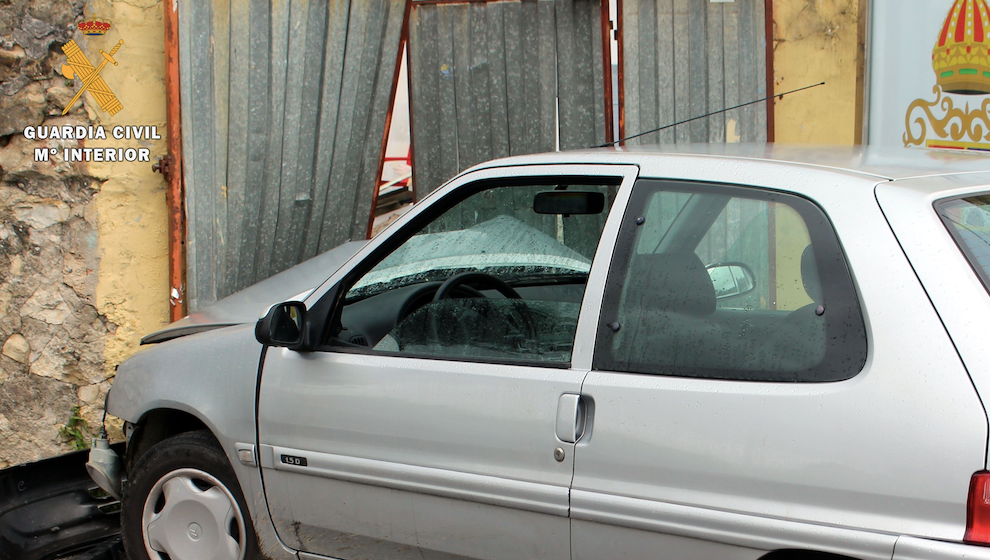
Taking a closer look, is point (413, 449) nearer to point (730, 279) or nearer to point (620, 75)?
point (730, 279)

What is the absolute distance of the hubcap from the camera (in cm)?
302

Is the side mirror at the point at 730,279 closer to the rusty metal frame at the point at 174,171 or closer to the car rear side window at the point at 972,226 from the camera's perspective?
the car rear side window at the point at 972,226

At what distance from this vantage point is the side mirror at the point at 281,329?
107 inches

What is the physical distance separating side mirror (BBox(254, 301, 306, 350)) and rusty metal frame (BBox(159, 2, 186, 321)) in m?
2.69

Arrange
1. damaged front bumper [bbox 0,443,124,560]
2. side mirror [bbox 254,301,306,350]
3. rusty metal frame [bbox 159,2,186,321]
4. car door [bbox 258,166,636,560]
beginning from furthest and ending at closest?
rusty metal frame [bbox 159,2,186,321] → damaged front bumper [bbox 0,443,124,560] → side mirror [bbox 254,301,306,350] → car door [bbox 258,166,636,560]

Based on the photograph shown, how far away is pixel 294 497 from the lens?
9.29 ft

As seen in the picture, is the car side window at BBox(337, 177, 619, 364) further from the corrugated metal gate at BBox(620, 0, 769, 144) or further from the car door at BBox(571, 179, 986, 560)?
the corrugated metal gate at BBox(620, 0, 769, 144)

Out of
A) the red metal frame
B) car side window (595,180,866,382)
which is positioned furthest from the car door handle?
the red metal frame

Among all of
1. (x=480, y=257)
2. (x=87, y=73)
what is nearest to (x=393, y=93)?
(x=87, y=73)

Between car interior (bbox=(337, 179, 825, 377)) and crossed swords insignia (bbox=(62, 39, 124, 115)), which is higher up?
crossed swords insignia (bbox=(62, 39, 124, 115))

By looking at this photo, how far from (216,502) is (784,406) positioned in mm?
2026

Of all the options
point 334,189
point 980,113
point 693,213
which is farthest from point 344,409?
point 980,113

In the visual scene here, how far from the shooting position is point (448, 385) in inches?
97.8

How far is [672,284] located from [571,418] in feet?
1.46
